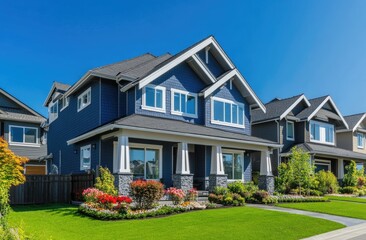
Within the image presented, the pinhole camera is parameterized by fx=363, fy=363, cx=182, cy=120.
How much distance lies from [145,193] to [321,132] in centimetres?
2517

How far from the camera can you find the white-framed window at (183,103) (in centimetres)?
2182

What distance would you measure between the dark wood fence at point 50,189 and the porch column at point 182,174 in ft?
13.8

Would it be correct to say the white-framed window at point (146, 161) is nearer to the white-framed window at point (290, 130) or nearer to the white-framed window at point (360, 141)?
the white-framed window at point (290, 130)

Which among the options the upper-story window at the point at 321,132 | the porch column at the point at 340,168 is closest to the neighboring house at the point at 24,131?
the upper-story window at the point at 321,132

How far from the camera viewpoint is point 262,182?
2253 cm

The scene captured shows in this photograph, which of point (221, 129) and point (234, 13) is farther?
point (221, 129)

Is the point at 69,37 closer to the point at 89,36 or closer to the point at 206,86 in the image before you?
the point at 89,36

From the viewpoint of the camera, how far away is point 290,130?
33062mm

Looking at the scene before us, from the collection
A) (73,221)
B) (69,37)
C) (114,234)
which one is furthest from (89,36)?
(114,234)

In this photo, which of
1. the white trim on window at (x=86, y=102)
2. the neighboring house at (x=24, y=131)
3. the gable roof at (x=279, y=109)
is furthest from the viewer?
the neighboring house at (x=24, y=131)

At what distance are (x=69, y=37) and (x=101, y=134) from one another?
26.5 ft

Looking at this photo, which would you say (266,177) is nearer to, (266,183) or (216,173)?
(266,183)

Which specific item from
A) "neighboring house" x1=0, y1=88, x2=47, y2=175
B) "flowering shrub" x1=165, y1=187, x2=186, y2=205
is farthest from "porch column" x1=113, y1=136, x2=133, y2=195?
"neighboring house" x1=0, y1=88, x2=47, y2=175

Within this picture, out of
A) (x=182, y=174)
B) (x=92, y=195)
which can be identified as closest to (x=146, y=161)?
(x=182, y=174)
